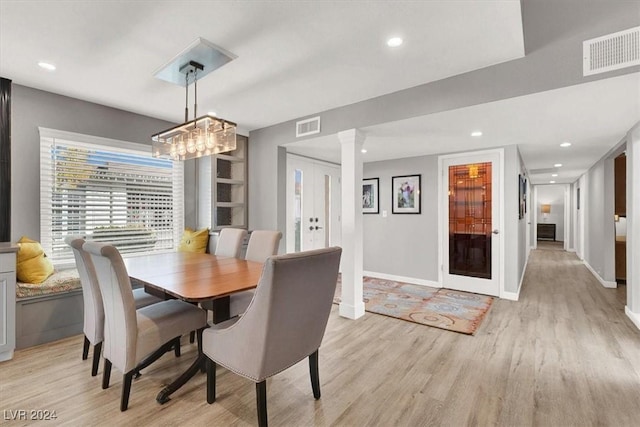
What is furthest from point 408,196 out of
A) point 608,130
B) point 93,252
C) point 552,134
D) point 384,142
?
point 93,252

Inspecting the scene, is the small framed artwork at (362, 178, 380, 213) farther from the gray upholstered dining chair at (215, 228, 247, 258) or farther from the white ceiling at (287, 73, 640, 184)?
the gray upholstered dining chair at (215, 228, 247, 258)

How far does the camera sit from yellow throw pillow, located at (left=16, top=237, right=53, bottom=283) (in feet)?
8.73

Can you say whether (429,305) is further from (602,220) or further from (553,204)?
(553,204)

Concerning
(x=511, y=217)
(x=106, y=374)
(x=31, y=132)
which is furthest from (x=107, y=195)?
(x=511, y=217)

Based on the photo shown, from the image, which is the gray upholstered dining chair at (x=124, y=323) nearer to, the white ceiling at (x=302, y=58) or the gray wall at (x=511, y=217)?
the white ceiling at (x=302, y=58)

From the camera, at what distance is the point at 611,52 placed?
210 centimetres

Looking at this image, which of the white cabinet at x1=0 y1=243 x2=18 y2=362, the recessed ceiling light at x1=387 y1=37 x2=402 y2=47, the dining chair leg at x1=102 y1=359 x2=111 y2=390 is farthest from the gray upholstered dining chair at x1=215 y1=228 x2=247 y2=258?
the recessed ceiling light at x1=387 y1=37 x2=402 y2=47

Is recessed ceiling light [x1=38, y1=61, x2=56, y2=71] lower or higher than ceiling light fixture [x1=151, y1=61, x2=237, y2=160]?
higher

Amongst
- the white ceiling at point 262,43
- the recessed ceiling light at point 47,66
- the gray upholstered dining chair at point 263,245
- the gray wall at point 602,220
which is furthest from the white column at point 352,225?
the gray wall at point 602,220

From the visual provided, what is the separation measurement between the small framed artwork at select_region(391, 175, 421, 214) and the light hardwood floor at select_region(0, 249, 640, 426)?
2239 millimetres

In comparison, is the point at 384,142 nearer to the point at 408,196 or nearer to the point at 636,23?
the point at 408,196

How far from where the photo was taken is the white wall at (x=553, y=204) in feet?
37.8

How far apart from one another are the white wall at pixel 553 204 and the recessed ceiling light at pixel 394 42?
12126 millimetres

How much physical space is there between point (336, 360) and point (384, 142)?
8.87ft
